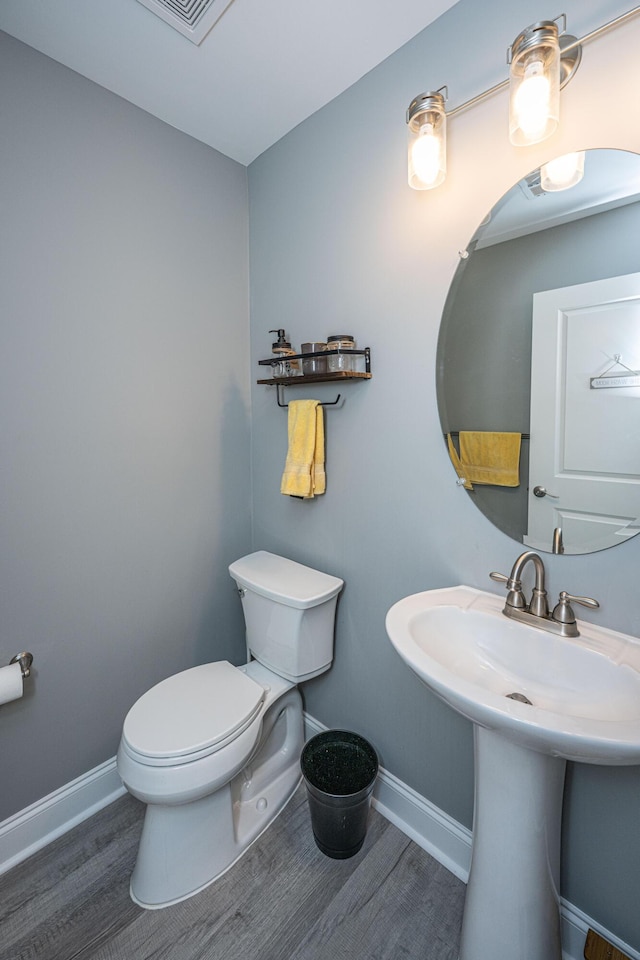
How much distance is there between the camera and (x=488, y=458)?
118 cm

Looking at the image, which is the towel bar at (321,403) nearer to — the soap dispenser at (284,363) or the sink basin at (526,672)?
the soap dispenser at (284,363)

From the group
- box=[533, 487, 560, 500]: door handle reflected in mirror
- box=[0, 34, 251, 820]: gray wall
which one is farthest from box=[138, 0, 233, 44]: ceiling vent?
box=[533, 487, 560, 500]: door handle reflected in mirror

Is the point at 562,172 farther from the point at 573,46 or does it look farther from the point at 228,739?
the point at 228,739

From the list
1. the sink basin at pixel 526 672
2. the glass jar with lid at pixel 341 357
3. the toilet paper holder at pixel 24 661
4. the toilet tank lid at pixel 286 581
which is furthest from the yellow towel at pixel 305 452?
the toilet paper holder at pixel 24 661

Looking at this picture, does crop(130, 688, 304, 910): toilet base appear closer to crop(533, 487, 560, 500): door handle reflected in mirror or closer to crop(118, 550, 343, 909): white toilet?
crop(118, 550, 343, 909): white toilet

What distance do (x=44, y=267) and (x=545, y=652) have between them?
178 cm

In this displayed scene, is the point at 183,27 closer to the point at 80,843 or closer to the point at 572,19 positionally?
the point at 572,19

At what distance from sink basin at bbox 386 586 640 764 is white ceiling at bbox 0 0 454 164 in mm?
1603

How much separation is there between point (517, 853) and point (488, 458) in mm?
924

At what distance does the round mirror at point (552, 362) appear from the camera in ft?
3.10

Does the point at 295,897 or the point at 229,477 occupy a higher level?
the point at 229,477

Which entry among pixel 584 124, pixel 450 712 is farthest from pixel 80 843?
pixel 584 124

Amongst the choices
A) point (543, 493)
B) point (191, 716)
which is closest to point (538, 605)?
point (543, 493)

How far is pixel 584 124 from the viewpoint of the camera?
957 mm
